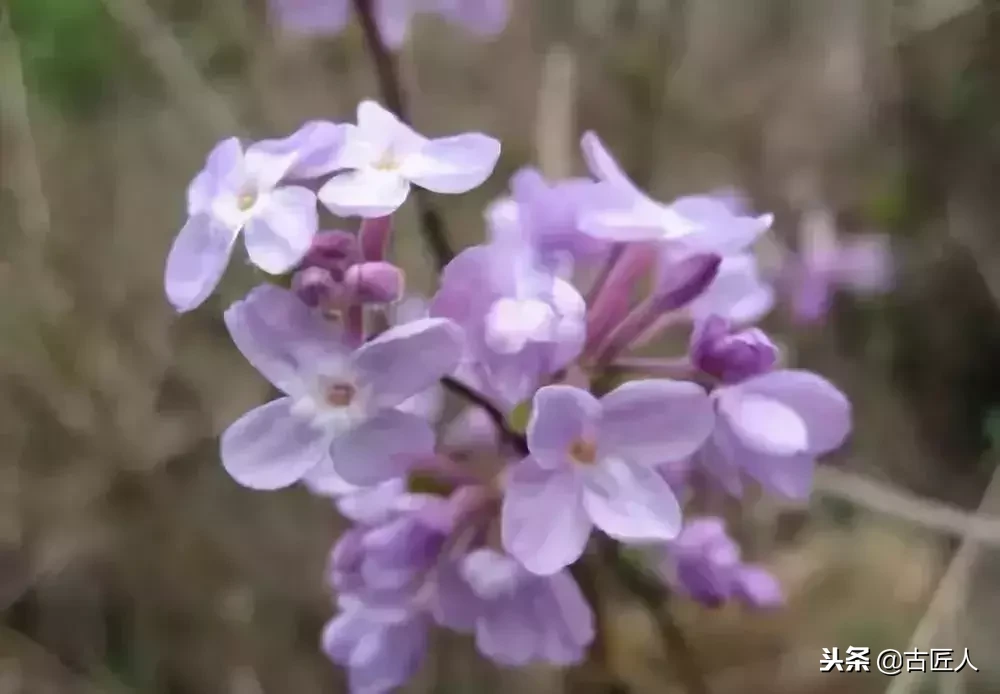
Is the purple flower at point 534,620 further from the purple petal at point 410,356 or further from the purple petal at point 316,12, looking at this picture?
the purple petal at point 316,12

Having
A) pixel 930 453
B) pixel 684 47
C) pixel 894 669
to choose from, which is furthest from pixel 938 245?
pixel 894 669

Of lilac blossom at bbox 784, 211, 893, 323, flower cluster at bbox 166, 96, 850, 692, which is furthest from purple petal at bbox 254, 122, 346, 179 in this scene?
lilac blossom at bbox 784, 211, 893, 323

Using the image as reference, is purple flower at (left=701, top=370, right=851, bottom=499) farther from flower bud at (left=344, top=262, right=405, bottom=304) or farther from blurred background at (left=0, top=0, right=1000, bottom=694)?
blurred background at (left=0, top=0, right=1000, bottom=694)

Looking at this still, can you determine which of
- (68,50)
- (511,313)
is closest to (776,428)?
(511,313)

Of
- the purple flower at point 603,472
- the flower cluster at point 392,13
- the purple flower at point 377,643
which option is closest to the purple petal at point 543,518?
the purple flower at point 603,472

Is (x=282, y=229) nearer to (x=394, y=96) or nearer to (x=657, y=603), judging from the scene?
(x=394, y=96)
